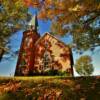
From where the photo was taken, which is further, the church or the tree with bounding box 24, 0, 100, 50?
the church

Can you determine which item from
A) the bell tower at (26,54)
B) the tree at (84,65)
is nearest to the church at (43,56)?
the bell tower at (26,54)

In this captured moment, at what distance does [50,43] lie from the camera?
46531 millimetres

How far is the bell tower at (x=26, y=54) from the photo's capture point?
4572 cm

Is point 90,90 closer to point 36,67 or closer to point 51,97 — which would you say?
point 51,97

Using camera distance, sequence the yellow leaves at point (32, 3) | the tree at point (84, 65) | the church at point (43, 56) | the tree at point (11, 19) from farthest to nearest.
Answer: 1. the tree at point (84, 65)
2. the church at point (43, 56)
3. the tree at point (11, 19)
4. the yellow leaves at point (32, 3)

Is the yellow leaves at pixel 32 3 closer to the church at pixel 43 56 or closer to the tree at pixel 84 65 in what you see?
the church at pixel 43 56

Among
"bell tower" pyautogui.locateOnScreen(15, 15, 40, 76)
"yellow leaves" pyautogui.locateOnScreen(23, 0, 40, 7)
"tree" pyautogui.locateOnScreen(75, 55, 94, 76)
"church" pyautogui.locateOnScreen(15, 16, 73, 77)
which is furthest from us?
"tree" pyautogui.locateOnScreen(75, 55, 94, 76)

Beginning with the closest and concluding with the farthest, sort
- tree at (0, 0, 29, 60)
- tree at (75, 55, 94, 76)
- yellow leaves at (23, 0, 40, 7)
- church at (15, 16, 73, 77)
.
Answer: yellow leaves at (23, 0, 40, 7), tree at (0, 0, 29, 60), church at (15, 16, 73, 77), tree at (75, 55, 94, 76)

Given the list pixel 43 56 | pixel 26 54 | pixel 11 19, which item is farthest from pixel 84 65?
pixel 11 19

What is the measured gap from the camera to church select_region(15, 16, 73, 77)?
43.8 meters

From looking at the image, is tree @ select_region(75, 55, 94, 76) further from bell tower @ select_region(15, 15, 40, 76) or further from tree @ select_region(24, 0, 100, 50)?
tree @ select_region(24, 0, 100, 50)

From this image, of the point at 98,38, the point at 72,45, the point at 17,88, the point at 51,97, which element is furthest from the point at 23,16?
the point at 51,97

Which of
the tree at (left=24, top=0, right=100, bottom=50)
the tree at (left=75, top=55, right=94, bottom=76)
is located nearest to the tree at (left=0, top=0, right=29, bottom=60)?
the tree at (left=24, top=0, right=100, bottom=50)

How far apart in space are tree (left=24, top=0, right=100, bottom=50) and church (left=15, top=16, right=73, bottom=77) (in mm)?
14636
